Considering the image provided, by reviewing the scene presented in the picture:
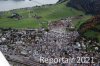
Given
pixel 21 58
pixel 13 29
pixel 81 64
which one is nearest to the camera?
pixel 81 64

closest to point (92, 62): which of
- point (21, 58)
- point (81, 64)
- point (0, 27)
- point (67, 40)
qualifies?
point (81, 64)

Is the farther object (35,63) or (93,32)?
(93,32)

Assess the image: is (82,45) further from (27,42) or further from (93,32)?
(27,42)

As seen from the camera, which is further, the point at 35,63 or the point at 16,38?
the point at 16,38

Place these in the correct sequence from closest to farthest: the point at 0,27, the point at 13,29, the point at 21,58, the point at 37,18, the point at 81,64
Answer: the point at 81,64, the point at 21,58, the point at 13,29, the point at 0,27, the point at 37,18

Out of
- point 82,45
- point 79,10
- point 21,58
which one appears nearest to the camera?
point 21,58

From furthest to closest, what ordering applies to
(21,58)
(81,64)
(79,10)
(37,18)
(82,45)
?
(79,10), (37,18), (82,45), (21,58), (81,64)

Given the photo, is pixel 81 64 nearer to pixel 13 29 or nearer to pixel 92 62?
pixel 92 62

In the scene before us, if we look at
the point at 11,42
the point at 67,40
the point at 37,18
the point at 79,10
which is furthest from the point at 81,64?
the point at 79,10

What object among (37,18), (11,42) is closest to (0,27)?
(37,18)
